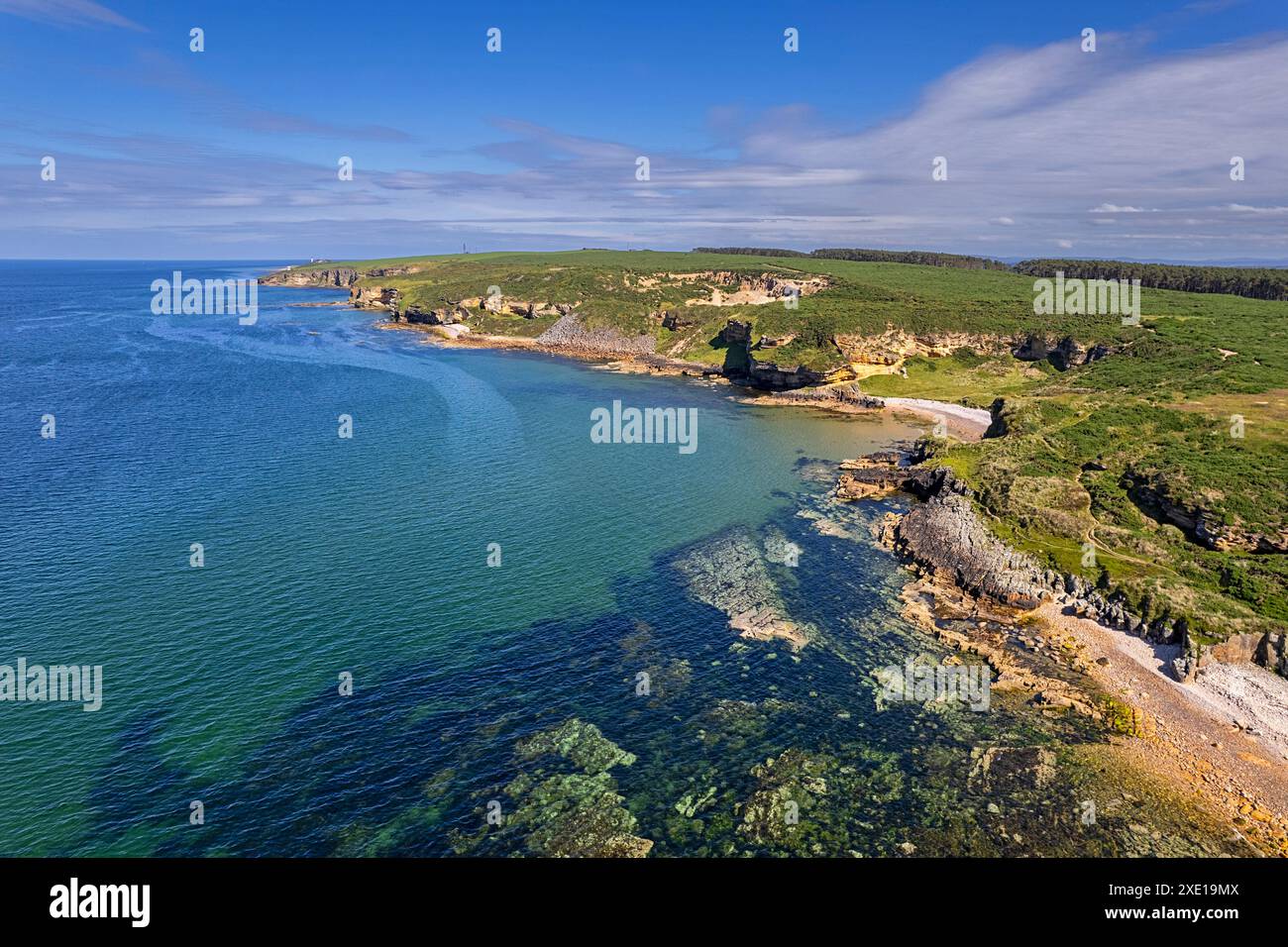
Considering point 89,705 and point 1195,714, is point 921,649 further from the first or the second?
point 89,705

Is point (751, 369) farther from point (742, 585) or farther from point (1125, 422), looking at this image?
point (742, 585)

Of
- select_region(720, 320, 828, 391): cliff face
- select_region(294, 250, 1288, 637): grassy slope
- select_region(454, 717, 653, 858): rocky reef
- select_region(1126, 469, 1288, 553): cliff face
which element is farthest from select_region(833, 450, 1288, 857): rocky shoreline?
select_region(720, 320, 828, 391): cliff face

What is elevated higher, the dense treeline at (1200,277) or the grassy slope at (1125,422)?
the dense treeline at (1200,277)

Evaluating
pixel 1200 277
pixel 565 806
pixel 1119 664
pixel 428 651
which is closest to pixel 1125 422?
pixel 1119 664

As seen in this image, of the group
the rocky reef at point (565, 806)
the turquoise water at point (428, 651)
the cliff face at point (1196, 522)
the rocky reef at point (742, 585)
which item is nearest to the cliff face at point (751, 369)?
the turquoise water at point (428, 651)

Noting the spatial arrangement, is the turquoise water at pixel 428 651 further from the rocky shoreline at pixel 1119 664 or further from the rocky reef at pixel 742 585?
the rocky shoreline at pixel 1119 664

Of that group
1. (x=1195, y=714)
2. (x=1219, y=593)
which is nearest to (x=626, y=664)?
(x=1195, y=714)
